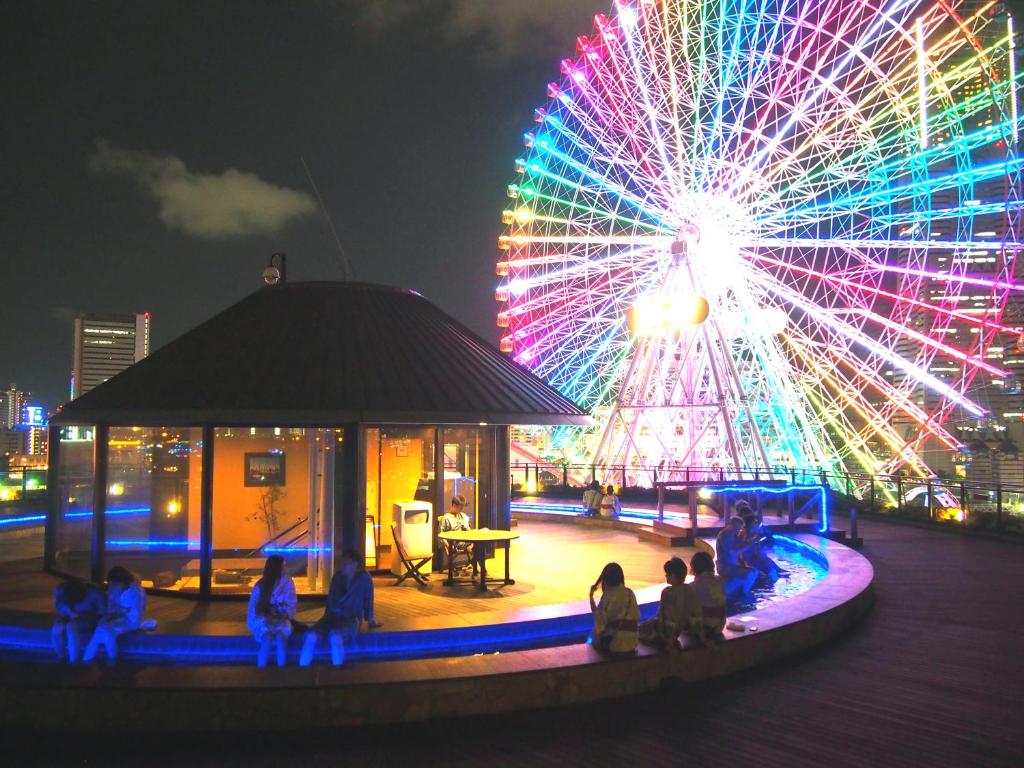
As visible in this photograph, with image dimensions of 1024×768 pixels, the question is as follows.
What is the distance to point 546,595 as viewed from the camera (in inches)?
396

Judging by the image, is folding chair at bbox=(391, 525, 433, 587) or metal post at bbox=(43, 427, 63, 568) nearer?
folding chair at bbox=(391, 525, 433, 587)

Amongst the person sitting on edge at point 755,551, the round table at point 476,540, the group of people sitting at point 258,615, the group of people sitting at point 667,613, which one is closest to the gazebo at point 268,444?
the round table at point 476,540

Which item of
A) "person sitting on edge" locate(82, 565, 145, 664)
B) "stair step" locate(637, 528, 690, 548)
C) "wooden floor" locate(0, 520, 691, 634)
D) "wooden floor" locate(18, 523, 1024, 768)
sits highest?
"person sitting on edge" locate(82, 565, 145, 664)

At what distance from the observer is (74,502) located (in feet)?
36.2

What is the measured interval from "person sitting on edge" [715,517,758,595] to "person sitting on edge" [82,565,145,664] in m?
6.03

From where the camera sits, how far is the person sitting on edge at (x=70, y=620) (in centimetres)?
650

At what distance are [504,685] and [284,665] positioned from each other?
190 cm

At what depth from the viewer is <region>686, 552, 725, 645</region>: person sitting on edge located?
267 inches

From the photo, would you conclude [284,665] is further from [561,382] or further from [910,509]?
[561,382]

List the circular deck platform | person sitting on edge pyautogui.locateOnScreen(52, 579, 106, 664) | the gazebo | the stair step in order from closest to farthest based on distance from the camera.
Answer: the circular deck platform
person sitting on edge pyautogui.locateOnScreen(52, 579, 106, 664)
the gazebo
the stair step

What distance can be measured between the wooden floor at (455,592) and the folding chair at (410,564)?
114 mm

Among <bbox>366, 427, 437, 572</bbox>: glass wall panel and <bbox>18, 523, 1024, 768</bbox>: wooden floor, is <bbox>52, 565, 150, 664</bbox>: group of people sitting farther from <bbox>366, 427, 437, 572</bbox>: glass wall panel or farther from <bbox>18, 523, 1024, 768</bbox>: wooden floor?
<bbox>366, 427, 437, 572</bbox>: glass wall panel

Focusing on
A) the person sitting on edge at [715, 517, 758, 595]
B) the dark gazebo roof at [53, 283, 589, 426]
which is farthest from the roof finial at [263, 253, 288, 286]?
the person sitting on edge at [715, 517, 758, 595]

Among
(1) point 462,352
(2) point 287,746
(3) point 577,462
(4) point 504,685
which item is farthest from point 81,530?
(3) point 577,462
